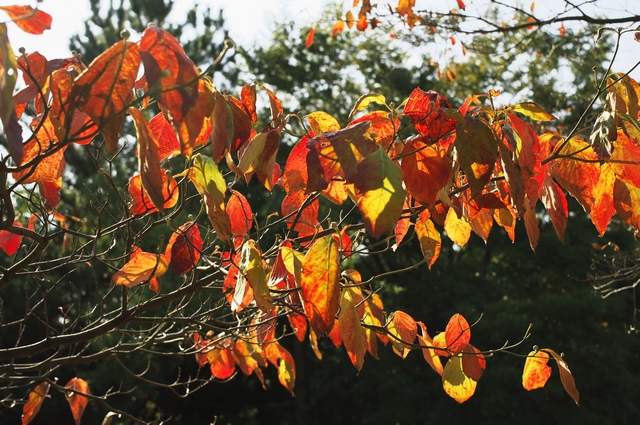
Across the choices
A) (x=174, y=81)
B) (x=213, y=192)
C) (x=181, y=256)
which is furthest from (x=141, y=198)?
(x=174, y=81)

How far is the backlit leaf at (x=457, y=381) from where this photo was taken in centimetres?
114

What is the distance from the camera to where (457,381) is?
115cm

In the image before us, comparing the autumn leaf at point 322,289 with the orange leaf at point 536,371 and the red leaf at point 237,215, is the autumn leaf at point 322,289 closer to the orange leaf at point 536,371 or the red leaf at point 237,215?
the red leaf at point 237,215

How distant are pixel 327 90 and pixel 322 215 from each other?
4373 mm

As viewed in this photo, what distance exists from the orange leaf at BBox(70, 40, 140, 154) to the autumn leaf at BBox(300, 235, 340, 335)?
25 centimetres

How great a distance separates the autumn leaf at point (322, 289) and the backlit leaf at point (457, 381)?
0.45 m

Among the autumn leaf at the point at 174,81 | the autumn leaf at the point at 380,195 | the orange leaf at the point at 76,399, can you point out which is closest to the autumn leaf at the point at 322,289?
the autumn leaf at the point at 380,195

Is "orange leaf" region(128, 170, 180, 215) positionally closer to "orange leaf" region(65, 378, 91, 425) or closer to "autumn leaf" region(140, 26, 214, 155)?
"autumn leaf" region(140, 26, 214, 155)

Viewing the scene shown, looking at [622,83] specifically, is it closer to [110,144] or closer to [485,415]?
[110,144]

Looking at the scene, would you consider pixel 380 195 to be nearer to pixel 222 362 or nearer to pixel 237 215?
pixel 237 215

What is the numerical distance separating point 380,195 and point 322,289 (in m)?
0.14

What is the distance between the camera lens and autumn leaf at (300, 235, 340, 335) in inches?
29.8

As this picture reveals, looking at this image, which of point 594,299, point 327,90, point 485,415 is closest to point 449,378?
point 485,415

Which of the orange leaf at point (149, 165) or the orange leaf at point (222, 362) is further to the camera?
the orange leaf at point (222, 362)
